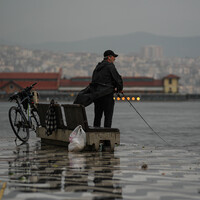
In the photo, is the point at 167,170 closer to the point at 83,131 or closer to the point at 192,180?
the point at 192,180

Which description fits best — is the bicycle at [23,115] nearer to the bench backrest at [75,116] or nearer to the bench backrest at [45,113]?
the bench backrest at [45,113]

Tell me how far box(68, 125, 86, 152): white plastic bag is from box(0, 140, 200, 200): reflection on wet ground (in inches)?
8.9

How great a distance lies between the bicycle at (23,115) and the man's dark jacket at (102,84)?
216 centimetres

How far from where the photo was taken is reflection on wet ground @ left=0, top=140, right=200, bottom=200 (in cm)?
722

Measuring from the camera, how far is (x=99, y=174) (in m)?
8.86

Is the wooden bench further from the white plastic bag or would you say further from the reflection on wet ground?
the reflection on wet ground

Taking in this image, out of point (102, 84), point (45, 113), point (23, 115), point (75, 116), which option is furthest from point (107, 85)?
point (23, 115)

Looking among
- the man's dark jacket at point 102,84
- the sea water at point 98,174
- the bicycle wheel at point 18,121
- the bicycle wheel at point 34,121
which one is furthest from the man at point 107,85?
the bicycle wheel at point 34,121

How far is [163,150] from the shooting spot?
13367mm

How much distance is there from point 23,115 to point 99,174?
6.55 m

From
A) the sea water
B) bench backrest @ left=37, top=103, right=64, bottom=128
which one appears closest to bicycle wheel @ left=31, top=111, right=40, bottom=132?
bench backrest @ left=37, top=103, right=64, bottom=128

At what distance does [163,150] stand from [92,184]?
18.6 feet

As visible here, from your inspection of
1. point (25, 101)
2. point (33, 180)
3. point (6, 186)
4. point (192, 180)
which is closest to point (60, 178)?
point (33, 180)

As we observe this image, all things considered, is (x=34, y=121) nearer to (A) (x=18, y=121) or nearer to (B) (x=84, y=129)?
(A) (x=18, y=121)
